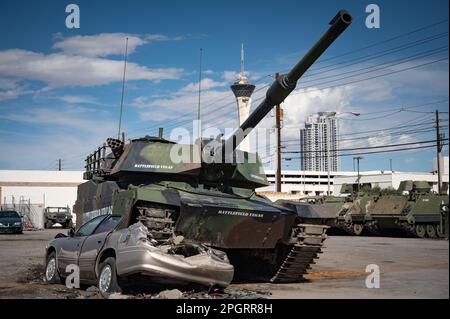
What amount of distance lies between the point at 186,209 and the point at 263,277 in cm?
289

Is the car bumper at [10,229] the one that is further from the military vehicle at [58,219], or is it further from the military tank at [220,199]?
the military tank at [220,199]

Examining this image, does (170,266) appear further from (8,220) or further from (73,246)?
(8,220)

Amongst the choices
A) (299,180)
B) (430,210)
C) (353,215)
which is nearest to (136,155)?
(430,210)

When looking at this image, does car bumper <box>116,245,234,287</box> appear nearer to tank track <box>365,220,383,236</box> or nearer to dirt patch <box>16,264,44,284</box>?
dirt patch <box>16,264,44,284</box>

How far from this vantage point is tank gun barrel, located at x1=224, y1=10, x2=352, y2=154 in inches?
335

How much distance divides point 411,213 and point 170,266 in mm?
22720

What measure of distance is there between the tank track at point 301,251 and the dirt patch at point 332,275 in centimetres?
60

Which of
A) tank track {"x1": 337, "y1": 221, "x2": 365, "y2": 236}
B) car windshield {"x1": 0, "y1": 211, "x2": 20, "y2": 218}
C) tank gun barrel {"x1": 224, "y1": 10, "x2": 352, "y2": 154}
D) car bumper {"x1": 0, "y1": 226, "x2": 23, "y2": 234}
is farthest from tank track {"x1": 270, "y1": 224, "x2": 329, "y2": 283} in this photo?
car windshield {"x1": 0, "y1": 211, "x2": 20, "y2": 218}

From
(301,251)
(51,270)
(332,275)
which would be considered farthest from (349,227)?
(51,270)

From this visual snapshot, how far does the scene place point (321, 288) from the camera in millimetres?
9648

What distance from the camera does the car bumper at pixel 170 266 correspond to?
7773 millimetres

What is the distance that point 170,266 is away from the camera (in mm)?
7863

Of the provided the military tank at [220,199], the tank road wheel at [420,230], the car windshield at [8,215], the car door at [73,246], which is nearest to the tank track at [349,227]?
the tank road wheel at [420,230]
